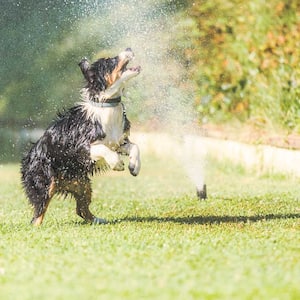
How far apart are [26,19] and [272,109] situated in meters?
3.83

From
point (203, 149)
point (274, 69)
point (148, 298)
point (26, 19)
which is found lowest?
point (148, 298)

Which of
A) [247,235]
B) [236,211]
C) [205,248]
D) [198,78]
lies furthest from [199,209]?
[198,78]

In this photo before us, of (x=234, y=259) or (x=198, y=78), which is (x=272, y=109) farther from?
(x=234, y=259)

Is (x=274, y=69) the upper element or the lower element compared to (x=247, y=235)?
upper

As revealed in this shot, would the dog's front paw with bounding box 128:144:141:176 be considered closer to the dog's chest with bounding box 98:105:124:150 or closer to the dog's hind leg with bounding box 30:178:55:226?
the dog's chest with bounding box 98:105:124:150

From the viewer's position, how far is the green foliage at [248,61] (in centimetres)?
1004

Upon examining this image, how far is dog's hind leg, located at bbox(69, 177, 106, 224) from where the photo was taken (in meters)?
6.34

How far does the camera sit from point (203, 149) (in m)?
10.7

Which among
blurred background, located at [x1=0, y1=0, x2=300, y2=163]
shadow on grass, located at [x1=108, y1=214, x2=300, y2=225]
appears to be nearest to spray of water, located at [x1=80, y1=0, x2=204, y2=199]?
blurred background, located at [x1=0, y1=0, x2=300, y2=163]

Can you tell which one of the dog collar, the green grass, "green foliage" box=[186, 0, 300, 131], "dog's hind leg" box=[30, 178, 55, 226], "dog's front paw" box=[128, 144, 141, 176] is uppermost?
"green foliage" box=[186, 0, 300, 131]

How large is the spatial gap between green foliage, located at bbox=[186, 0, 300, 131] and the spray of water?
0.28m

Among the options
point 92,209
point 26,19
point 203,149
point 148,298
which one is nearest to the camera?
point 148,298

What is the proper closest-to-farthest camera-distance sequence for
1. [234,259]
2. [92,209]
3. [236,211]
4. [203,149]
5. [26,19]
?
1. [234,259]
2. [236,211]
3. [92,209]
4. [203,149]
5. [26,19]

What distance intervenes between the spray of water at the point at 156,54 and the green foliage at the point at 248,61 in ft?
0.90
